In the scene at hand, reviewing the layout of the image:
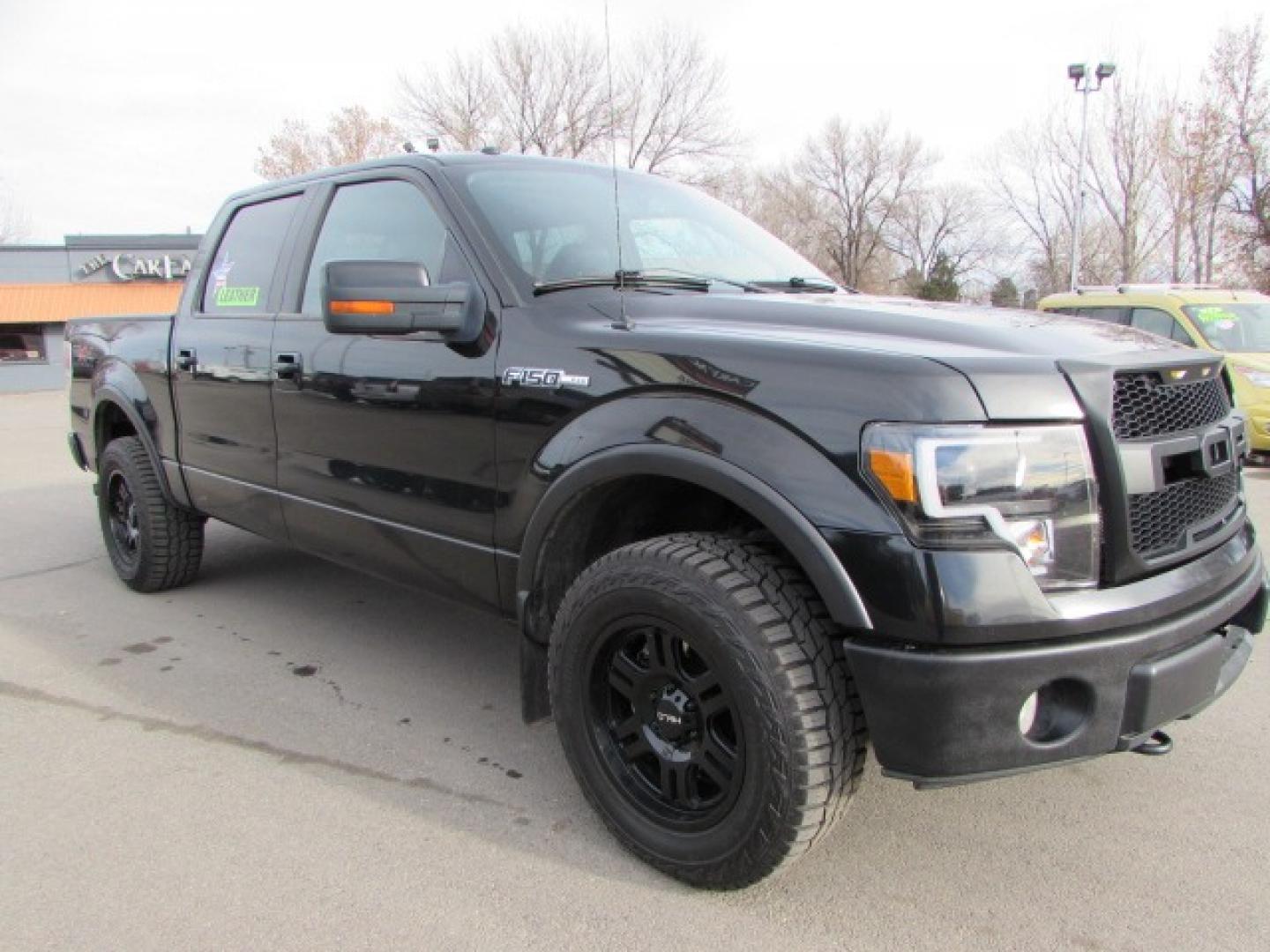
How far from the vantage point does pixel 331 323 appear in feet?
8.74

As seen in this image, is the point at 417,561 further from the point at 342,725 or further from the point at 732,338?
the point at 732,338

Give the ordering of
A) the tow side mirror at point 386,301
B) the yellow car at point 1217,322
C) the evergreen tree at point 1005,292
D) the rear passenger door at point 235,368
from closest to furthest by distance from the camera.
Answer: the tow side mirror at point 386,301 < the rear passenger door at point 235,368 < the yellow car at point 1217,322 < the evergreen tree at point 1005,292

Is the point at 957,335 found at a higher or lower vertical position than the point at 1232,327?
higher

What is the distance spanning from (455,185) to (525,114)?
111 ft

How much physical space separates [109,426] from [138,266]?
29.7 meters

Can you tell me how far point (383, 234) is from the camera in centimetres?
334

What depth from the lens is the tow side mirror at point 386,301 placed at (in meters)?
2.61

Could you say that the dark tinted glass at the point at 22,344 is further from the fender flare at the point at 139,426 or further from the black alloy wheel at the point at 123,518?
the fender flare at the point at 139,426

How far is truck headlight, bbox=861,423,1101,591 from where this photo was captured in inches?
73.3

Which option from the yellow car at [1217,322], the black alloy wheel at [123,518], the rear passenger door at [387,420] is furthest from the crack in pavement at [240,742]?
the yellow car at [1217,322]

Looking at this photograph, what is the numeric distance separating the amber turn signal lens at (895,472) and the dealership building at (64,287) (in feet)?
101

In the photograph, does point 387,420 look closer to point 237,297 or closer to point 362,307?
point 362,307

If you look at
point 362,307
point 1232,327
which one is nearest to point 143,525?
point 362,307

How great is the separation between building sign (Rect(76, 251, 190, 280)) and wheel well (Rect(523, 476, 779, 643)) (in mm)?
31668
